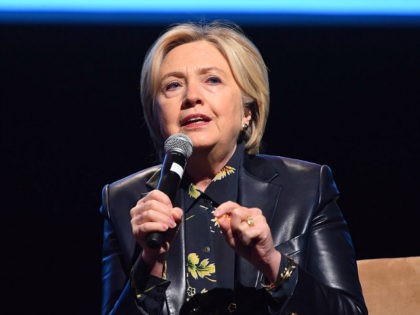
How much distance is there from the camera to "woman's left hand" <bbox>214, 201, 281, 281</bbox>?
129 centimetres

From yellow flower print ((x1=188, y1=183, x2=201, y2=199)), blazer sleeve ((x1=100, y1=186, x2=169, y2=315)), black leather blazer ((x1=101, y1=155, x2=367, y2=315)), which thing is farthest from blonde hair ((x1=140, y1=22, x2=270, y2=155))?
blazer sleeve ((x1=100, y1=186, x2=169, y2=315))

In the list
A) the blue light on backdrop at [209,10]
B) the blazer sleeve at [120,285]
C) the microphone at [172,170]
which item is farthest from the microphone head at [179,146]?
the blue light on backdrop at [209,10]

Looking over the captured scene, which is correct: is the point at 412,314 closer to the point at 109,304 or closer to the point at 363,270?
the point at 363,270

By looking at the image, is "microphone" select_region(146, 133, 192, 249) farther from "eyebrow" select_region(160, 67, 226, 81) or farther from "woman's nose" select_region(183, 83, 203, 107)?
"eyebrow" select_region(160, 67, 226, 81)

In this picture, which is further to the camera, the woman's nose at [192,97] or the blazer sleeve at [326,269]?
the woman's nose at [192,97]

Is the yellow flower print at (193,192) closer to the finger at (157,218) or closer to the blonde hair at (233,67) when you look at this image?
the blonde hair at (233,67)

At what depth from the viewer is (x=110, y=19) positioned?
2.66 meters

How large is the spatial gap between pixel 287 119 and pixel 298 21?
1.33ft

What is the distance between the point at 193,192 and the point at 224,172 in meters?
0.11

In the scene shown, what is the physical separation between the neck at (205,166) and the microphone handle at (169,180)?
0.41 meters

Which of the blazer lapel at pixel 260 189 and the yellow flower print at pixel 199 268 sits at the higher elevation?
the blazer lapel at pixel 260 189

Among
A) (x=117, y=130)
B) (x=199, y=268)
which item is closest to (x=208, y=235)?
(x=199, y=268)

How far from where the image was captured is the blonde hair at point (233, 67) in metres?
1.86

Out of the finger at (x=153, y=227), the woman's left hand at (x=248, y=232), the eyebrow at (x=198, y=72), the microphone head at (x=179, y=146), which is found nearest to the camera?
the finger at (x=153, y=227)
